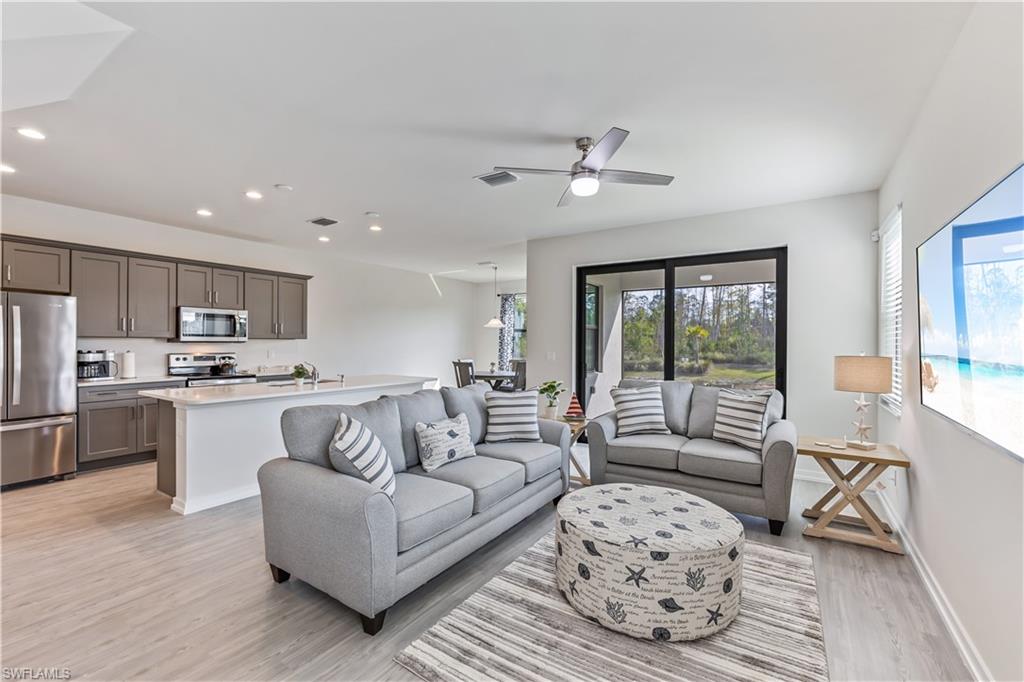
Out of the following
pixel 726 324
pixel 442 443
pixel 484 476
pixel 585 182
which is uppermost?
pixel 585 182

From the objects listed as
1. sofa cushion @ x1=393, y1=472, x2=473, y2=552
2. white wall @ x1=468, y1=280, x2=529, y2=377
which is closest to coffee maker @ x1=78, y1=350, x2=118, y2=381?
sofa cushion @ x1=393, y1=472, x2=473, y2=552

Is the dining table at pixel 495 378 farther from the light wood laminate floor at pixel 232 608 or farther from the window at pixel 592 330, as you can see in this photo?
the light wood laminate floor at pixel 232 608

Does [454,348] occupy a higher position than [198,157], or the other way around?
[198,157]

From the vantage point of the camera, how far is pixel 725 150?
3275mm

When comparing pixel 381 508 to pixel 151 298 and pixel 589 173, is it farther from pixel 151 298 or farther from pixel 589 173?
pixel 151 298

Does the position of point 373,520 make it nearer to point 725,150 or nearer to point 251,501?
point 251,501

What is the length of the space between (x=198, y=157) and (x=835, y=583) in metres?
4.99

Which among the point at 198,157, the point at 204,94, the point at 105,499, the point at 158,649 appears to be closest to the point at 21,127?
the point at 198,157

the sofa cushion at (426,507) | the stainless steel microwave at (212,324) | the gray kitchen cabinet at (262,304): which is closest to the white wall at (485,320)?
the gray kitchen cabinet at (262,304)

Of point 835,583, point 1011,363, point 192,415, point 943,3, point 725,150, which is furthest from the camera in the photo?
point 192,415

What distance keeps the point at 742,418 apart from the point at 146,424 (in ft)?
19.4

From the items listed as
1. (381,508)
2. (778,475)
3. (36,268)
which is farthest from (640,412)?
(36,268)

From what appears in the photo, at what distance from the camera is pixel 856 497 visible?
10.2 feet

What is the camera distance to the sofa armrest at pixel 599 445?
154 inches
